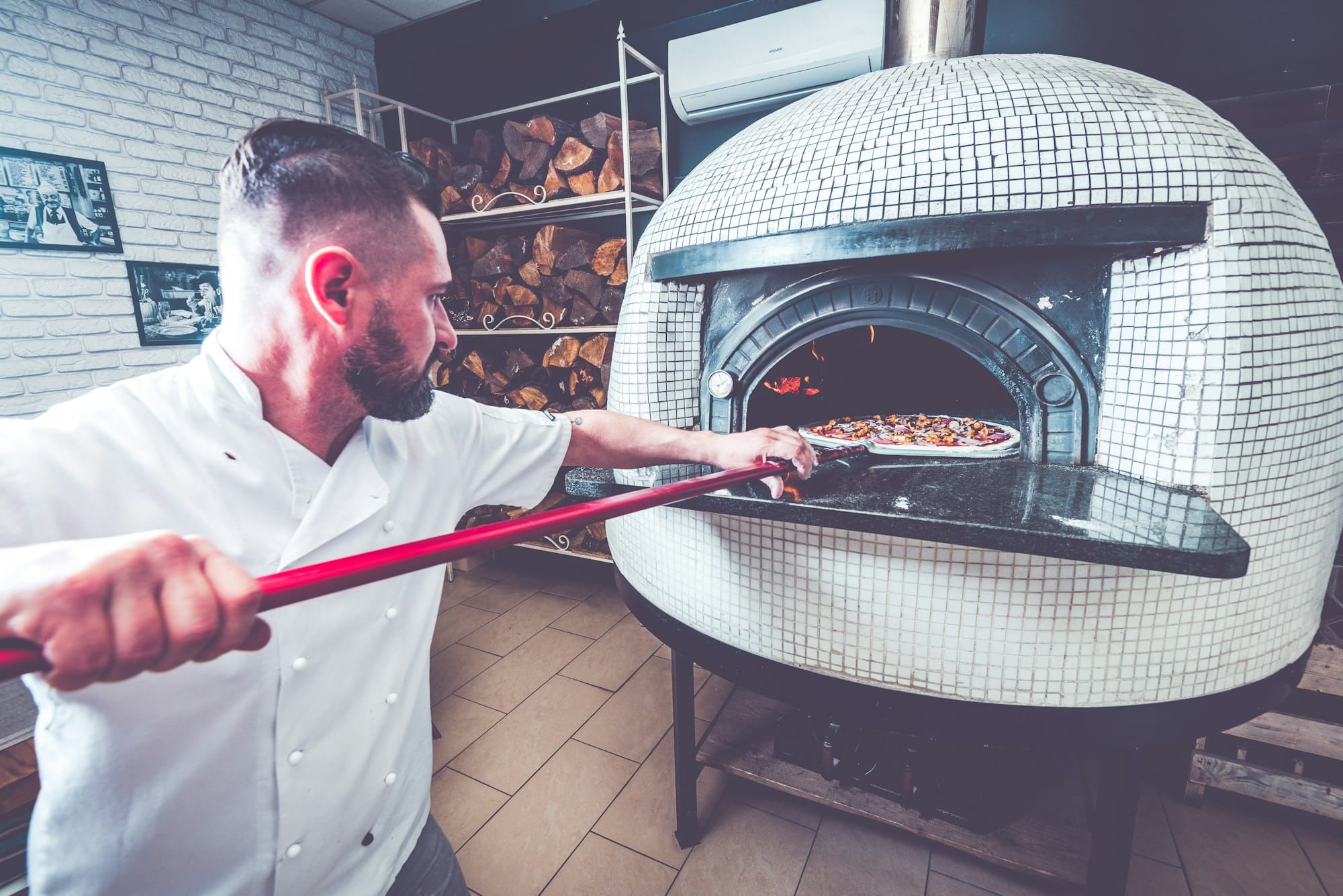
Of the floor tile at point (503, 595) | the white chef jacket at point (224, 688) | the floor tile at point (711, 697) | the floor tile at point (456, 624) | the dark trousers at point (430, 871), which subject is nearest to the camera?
the white chef jacket at point (224, 688)

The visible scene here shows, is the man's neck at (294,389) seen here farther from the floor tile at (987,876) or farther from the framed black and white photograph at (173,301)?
the framed black and white photograph at (173,301)

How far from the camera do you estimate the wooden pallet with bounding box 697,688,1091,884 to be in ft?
4.54

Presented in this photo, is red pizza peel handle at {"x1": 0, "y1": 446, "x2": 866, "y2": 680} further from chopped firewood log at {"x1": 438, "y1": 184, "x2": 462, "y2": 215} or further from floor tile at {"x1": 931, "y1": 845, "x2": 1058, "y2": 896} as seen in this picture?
chopped firewood log at {"x1": 438, "y1": 184, "x2": 462, "y2": 215}

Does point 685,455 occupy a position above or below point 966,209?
below

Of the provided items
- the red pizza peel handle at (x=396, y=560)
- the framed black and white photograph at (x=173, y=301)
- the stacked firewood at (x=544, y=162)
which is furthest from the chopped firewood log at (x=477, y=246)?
the red pizza peel handle at (x=396, y=560)

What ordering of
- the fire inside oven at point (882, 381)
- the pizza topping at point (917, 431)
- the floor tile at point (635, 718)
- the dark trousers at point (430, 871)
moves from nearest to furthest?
the dark trousers at point (430, 871), the pizza topping at point (917, 431), the fire inside oven at point (882, 381), the floor tile at point (635, 718)

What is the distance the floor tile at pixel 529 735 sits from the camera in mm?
1921

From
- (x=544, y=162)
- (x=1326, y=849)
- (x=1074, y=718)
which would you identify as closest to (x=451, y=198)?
(x=544, y=162)

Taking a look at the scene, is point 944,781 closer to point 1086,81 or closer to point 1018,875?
point 1018,875

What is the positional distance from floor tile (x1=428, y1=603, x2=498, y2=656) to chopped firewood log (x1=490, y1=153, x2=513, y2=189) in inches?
86.5

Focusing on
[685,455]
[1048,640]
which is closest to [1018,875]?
[1048,640]

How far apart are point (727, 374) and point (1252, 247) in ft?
3.35

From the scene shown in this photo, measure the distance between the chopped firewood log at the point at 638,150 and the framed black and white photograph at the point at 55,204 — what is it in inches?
86.3

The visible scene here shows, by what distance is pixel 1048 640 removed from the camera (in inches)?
42.4
